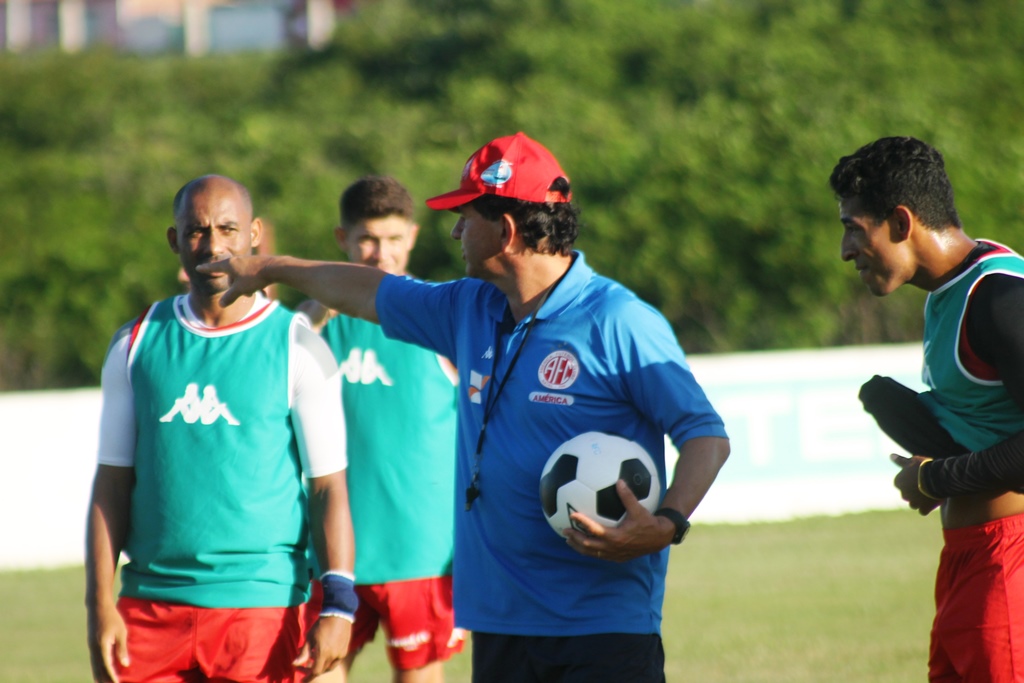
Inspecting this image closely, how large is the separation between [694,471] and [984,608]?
101 cm

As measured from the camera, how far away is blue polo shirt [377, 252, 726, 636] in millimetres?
3533

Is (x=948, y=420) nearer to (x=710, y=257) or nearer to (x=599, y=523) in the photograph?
(x=599, y=523)

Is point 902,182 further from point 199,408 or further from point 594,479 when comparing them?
point 199,408

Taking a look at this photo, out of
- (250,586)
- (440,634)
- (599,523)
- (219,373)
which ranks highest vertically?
(219,373)

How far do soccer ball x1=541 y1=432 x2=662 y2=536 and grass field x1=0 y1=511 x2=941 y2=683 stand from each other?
3799 mm

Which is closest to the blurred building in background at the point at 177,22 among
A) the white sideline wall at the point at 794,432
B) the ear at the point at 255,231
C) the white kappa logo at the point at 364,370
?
the white sideline wall at the point at 794,432

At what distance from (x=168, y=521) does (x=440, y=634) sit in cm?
182

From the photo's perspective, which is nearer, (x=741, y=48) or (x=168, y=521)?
(x=168, y=521)

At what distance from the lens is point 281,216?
→ 22266mm

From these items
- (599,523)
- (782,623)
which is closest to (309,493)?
(599,523)

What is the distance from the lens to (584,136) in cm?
2489

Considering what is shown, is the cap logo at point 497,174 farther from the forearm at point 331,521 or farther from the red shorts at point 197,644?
the red shorts at point 197,644

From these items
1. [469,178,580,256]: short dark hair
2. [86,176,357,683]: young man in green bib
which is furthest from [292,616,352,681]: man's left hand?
[469,178,580,256]: short dark hair

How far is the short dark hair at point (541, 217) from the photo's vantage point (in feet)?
12.2
